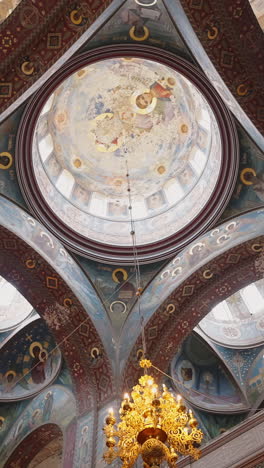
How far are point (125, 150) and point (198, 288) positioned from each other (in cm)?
476

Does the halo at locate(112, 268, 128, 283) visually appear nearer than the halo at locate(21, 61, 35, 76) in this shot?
No

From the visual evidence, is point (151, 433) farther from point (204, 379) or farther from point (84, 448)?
point (204, 379)

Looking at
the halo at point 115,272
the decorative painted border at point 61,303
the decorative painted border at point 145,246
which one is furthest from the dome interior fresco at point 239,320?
the decorative painted border at point 61,303

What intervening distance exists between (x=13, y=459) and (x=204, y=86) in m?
8.92

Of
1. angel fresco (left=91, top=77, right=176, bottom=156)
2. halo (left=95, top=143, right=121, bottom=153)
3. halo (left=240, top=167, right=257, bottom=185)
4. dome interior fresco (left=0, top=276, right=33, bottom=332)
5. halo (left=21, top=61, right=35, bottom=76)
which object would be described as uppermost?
angel fresco (left=91, top=77, right=176, bottom=156)

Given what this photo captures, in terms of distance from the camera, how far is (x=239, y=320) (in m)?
13.9

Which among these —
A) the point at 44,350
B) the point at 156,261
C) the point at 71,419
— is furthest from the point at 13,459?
the point at 156,261

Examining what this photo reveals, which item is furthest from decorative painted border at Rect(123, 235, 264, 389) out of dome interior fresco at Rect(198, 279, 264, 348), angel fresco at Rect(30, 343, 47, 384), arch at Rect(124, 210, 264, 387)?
angel fresco at Rect(30, 343, 47, 384)

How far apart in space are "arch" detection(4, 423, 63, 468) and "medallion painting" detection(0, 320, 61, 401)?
1138mm

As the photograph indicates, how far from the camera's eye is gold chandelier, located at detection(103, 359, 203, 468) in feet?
19.5

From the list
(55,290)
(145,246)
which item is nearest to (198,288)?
(145,246)

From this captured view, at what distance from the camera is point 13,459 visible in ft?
35.3

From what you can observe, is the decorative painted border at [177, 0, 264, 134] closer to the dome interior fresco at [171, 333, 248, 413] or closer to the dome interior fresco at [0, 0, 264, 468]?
the dome interior fresco at [0, 0, 264, 468]

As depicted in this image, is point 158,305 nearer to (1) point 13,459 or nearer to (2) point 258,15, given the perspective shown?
(1) point 13,459
